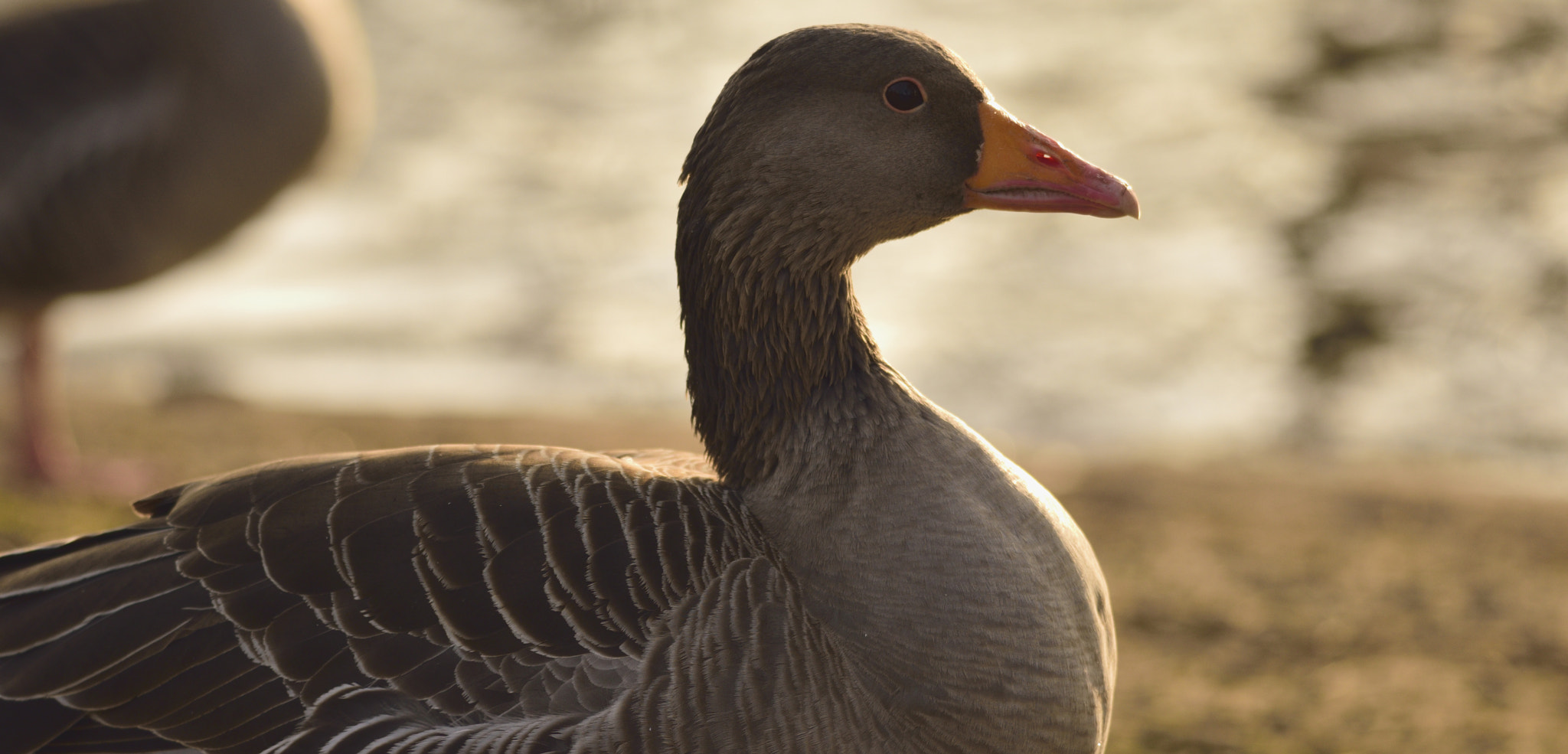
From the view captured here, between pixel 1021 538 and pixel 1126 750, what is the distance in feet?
5.67

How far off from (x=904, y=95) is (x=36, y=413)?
5.83 metres

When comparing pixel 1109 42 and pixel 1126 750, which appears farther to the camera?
pixel 1109 42

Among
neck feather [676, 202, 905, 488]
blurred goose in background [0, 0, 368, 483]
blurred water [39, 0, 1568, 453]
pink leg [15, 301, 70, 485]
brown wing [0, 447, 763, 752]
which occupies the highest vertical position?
blurred water [39, 0, 1568, 453]

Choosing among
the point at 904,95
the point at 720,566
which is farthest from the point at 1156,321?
the point at 720,566

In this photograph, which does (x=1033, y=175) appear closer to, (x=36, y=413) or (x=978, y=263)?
(x=36, y=413)

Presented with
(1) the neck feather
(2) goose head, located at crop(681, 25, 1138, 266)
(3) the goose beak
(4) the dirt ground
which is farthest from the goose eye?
(4) the dirt ground

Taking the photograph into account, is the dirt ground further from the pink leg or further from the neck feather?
the neck feather

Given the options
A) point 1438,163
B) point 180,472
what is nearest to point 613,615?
point 180,472

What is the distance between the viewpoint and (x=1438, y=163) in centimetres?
1300

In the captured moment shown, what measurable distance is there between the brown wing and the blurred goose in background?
A: 448 centimetres

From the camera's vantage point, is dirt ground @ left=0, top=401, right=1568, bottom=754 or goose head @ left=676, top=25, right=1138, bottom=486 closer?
goose head @ left=676, top=25, right=1138, bottom=486

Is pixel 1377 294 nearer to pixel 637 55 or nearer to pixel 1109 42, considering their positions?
pixel 1109 42

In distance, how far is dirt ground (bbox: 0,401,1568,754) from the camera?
203 inches

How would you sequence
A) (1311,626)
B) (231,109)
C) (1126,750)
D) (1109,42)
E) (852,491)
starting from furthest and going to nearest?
(1109,42)
(231,109)
(1311,626)
(1126,750)
(852,491)
